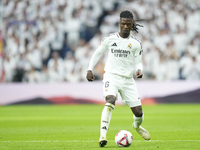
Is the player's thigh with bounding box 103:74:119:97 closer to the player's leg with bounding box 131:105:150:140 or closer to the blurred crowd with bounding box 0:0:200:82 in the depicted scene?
the player's leg with bounding box 131:105:150:140

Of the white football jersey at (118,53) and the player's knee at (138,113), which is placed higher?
the white football jersey at (118,53)

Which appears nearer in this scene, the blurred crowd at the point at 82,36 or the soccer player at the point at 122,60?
the soccer player at the point at 122,60

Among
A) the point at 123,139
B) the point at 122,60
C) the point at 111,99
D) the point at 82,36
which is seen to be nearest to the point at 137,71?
the point at 122,60

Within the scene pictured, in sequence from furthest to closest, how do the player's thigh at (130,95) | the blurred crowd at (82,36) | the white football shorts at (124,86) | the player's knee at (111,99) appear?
the blurred crowd at (82,36), the player's thigh at (130,95), the white football shorts at (124,86), the player's knee at (111,99)

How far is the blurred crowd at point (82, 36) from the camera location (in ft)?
65.4

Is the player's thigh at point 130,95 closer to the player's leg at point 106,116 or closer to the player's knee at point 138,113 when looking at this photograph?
the player's knee at point 138,113

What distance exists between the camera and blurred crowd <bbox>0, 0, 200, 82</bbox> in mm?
19922

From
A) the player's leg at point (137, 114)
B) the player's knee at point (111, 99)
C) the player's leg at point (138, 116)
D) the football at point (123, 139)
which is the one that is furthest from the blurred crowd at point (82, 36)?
the football at point (123, 139)

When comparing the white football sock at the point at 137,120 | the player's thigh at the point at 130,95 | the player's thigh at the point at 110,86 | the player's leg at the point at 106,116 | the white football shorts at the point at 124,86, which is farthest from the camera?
the white football sock at the point at 137,120

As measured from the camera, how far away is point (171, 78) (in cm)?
1961

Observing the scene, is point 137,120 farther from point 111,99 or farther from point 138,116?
point 111,99

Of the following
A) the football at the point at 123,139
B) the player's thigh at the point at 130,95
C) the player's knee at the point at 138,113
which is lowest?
the football at the point at 123,139

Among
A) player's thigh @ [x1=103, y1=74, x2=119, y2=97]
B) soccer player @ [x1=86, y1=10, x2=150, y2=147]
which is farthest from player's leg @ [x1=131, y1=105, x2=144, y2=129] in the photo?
player's thigh @ [x1=103, y1=74, x2=119, y2=97]

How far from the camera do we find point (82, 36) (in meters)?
21.4
